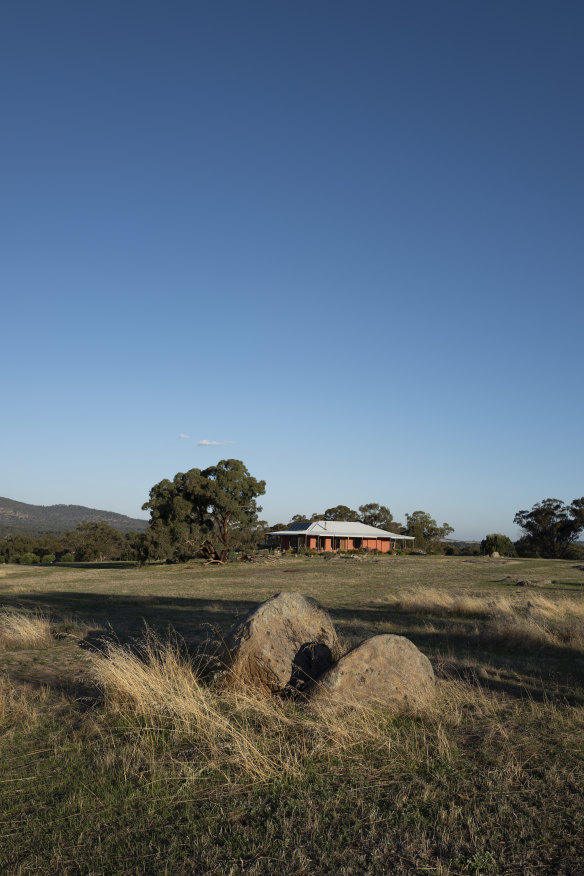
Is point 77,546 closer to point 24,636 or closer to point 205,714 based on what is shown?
point 24,636

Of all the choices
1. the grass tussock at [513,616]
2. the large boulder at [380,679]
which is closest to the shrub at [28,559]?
the grass tussock at [513,616]

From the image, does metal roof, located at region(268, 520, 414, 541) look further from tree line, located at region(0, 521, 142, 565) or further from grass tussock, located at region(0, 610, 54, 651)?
grass tussock, located at region(0, 610, 54, 651)

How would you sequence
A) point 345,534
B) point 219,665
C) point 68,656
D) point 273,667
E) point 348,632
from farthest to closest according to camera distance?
point 345,534 < point 348,632 < point 68,656 < point 219,665 < point 273,667

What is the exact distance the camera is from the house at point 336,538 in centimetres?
6819

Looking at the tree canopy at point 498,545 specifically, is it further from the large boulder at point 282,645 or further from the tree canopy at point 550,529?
the large boulder at point 282,645

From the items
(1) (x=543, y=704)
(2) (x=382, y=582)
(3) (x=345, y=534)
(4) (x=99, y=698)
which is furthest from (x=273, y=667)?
(3) (x=345, y=534)

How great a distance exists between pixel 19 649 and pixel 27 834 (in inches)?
288

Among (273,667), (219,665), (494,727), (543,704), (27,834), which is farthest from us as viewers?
(219,665)

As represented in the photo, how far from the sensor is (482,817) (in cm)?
470

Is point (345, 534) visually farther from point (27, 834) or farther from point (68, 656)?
point (27, 834)

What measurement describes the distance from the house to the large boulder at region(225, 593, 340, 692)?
58423 mm

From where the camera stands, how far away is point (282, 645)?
8602mm

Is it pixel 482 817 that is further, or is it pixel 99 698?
pixel 99 698

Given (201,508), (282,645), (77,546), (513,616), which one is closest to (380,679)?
(282,645)
